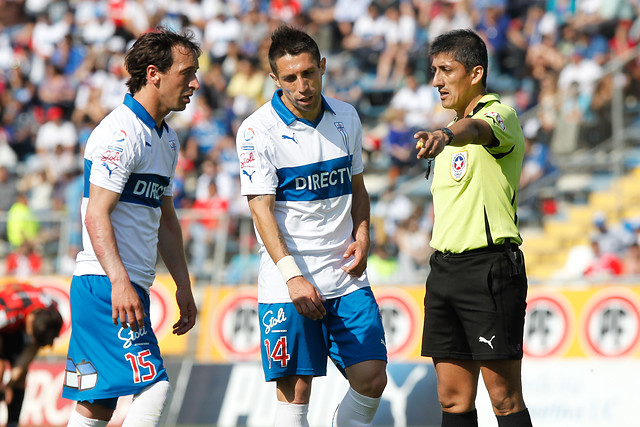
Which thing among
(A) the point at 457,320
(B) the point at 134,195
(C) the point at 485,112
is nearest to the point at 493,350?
(A) the point at 457,320

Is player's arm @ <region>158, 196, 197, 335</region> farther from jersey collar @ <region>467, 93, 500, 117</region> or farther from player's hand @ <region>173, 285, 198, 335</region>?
jersey collar @ <region>467, 93, 500, 117</region>

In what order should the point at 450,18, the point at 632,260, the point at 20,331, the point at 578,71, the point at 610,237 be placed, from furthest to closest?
the point at 450,18
the point at 578,71
the point at 610,237
the point at 632,260
the point at 20,331

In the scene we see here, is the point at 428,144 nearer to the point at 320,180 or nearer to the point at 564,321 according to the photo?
the point at 320,180

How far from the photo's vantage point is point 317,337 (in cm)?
569

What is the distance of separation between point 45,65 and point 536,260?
39.8ft

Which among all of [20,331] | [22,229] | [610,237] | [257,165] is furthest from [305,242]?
[22,229]

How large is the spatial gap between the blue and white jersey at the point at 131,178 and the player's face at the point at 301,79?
801 millimetres

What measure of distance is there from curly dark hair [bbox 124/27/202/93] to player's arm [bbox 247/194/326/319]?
95 cm

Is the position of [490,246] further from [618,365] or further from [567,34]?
[567,34]

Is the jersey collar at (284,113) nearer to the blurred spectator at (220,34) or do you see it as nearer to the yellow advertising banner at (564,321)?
the yellow advertising banner at (564,321)

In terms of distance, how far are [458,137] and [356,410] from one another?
181 centimetres

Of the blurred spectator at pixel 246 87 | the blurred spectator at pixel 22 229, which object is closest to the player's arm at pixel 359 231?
the blurred spectator at pixel 22 229

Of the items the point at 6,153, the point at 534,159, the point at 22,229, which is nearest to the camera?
the point at 534,159

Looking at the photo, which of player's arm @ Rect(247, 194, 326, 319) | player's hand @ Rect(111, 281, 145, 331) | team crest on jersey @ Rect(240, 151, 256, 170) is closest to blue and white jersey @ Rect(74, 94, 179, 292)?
player's hand @ Rect(111, 281, 145, 331)
